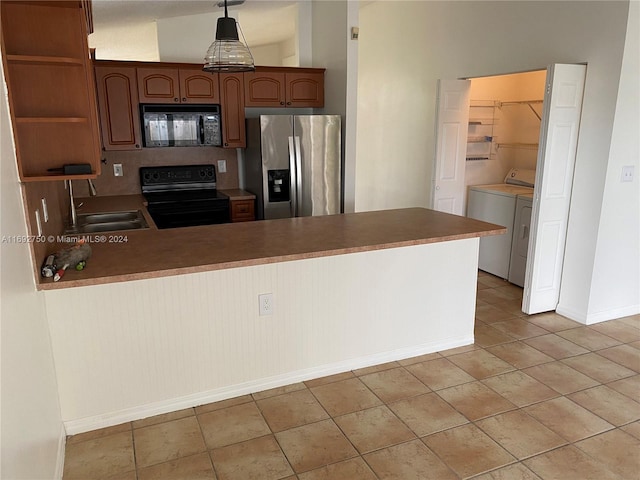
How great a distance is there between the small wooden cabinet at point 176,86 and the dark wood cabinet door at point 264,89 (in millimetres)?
304

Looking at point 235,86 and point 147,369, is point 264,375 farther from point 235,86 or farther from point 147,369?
point 235,86

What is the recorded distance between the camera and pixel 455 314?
3.30 m

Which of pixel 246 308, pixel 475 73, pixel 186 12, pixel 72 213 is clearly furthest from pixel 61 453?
pixel 475 73

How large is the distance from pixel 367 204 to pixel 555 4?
11.2 feet

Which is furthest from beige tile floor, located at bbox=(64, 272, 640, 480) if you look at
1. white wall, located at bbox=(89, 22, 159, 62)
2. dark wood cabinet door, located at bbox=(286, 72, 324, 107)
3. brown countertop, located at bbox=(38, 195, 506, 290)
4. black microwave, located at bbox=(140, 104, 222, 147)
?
white wall, located at bbox=(89, 22, 159, 62)

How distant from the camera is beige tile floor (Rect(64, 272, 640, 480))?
216 centimetres

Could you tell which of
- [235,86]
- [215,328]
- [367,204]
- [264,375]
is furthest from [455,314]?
[367,204]

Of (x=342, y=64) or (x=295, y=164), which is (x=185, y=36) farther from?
(x=295, y=164)

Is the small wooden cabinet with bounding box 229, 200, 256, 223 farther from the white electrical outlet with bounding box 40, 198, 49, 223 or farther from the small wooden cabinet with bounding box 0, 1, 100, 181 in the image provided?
Result: the small wooden cabinet with bounding box 0, 1, 100, 181

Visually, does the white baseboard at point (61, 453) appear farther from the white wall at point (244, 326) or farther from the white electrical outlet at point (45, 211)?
the white electrical outlet at point (45, 211)

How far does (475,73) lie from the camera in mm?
4500

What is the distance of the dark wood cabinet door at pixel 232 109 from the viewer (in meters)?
4.54

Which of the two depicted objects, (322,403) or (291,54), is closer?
(322,403)

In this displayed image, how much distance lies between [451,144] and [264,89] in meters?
1.90
